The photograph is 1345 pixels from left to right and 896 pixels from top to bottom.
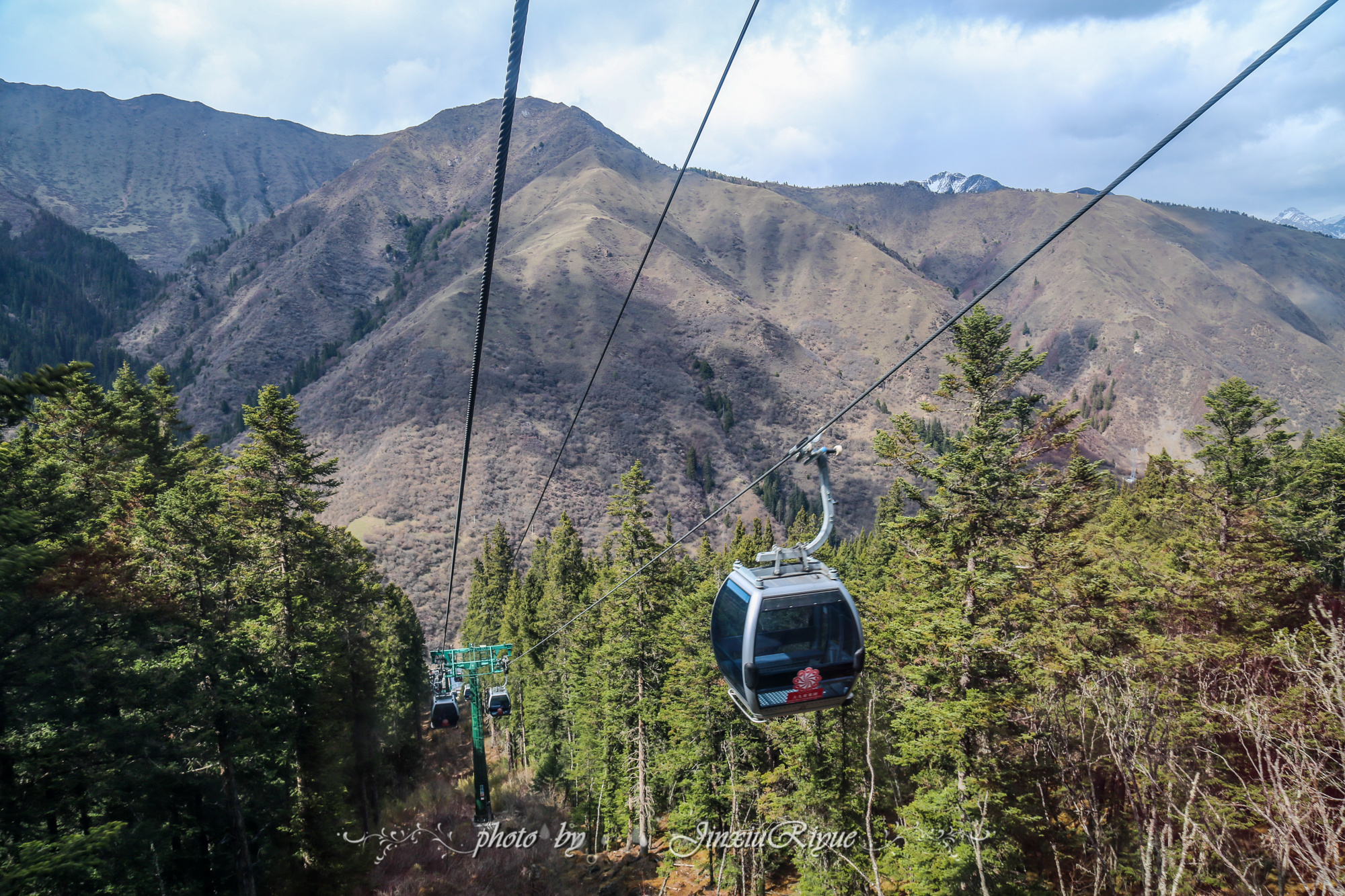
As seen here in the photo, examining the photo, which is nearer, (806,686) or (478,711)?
(806,686)

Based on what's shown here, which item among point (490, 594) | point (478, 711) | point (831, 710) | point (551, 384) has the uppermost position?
point (551, 384)

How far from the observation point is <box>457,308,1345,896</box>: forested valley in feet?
36.9

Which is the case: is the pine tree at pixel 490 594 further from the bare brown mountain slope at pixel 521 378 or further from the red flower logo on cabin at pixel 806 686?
the red flower logo on cabin at pixel 806 686

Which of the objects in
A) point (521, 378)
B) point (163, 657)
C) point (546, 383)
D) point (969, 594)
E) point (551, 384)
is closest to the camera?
point (969, 594)

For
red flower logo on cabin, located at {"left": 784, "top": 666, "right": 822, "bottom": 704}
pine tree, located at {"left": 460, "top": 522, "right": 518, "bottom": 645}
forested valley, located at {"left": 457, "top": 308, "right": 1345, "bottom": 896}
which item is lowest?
pine tree, located at {"left": 460, "top": 522, "right": 518, "bottom": 645}

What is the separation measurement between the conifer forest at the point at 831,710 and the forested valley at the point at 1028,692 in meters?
0.13

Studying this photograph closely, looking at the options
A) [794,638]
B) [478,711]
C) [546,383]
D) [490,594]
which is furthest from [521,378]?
[794,638]

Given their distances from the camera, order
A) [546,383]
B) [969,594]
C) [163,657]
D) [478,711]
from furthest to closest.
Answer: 1. [546,383]
2. [478,711]
3. [163,657]
4. [969,594]

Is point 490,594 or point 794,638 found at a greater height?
point 794,638

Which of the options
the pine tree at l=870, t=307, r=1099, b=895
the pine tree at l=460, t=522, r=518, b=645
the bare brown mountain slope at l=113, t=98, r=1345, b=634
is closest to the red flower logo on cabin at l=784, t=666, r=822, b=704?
the pine tree at l=870, t=307, r=1099, b=895

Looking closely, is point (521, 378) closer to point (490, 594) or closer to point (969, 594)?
point (490, 594)

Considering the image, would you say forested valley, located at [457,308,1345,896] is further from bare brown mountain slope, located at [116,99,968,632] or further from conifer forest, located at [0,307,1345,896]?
bare brown mountain slope, located at [116,99,968,632]

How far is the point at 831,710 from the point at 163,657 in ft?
55.3

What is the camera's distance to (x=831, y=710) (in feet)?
61.4
